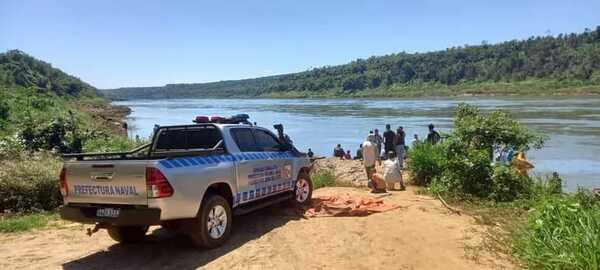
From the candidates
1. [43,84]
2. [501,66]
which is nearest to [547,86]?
[501,66]

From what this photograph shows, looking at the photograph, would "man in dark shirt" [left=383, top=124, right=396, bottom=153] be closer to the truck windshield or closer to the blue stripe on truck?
the blue stripe on truck

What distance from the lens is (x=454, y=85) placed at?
12506 cm

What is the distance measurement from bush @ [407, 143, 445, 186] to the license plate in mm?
7907

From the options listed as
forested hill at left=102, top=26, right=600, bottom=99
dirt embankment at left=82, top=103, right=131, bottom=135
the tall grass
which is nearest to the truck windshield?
the tall grass

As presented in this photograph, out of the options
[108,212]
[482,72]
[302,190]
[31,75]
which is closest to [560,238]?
[302,190]

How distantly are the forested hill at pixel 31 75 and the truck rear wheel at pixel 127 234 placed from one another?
56681 millimetres

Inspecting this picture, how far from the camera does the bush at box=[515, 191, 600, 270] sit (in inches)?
219

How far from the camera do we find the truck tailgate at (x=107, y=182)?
6.47 metres

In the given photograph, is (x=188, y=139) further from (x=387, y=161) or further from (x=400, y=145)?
(x=400, y=145)

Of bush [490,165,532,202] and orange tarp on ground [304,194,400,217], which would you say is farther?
bush [490,165,532,202]

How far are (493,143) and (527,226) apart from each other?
5709 mm

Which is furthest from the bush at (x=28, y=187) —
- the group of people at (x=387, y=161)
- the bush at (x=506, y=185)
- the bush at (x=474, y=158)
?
the bush at (x=506, y=185)

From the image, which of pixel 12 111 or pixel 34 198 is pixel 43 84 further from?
pixel 34 198

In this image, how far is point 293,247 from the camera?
737cm
